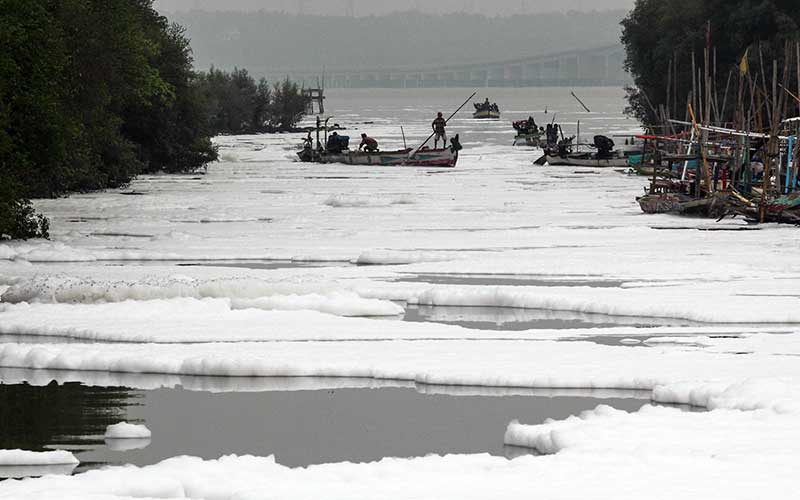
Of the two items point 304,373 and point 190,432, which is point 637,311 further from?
point 190,432

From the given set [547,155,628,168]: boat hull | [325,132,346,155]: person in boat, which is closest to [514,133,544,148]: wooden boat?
[325,132,346,155]: person in boat

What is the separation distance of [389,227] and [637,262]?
1023 cm

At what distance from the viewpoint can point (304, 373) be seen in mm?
16812

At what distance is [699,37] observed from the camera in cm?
7725

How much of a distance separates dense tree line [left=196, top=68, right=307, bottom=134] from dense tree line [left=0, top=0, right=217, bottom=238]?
202 ft

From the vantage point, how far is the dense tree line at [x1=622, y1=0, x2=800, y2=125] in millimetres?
72188

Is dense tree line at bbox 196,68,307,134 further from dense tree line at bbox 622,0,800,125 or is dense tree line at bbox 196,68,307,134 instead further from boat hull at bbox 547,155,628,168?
boat hull at bbox 547,155,628,168

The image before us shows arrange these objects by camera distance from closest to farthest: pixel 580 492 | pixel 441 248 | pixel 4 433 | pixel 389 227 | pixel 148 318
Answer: pixel 580 492 → pixel 4 433 → pixel 148 318 → pixel 441 248 → pixel 389 227

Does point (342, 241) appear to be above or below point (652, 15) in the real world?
below

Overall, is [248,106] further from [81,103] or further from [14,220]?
[14,220]

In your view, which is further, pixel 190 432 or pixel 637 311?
pixel 637 311

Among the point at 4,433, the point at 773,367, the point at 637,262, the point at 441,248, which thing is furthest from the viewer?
the point at 441,248

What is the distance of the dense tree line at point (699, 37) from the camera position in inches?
2842

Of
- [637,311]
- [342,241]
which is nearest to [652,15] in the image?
[342,241]
